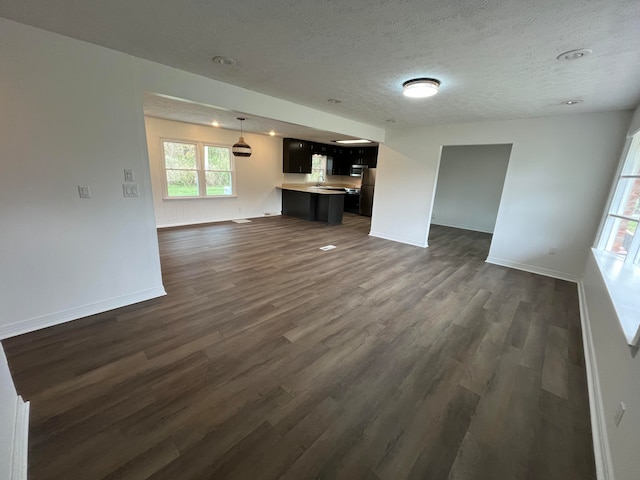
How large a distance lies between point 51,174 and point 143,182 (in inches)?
26.0

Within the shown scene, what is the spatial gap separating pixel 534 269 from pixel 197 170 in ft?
24.5

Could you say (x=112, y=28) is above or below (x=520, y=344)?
above

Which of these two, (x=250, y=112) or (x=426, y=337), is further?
(x=250, y=112)

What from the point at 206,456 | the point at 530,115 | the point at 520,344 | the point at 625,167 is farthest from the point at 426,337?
the point at 530,115

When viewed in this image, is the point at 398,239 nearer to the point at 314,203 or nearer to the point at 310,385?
the point at 314,203

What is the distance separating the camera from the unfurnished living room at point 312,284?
1409 mm

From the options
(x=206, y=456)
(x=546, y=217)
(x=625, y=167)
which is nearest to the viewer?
(x=206, y=456)

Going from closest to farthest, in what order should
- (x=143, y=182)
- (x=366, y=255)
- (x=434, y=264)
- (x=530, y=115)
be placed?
1. (x=143, y=182)
2. (x=530, y=115)
3. (x=434, y=264)
4. (x=366, y=255)

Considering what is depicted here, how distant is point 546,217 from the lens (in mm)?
4086

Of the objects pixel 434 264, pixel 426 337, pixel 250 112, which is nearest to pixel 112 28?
pixel 250 112

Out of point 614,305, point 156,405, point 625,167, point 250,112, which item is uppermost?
point 250,112

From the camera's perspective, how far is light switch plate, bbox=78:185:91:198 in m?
2.31

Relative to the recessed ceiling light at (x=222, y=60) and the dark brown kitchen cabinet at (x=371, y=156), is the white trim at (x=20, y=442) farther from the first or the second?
the dark brown kitchen cabinet at (x=371, y=156)

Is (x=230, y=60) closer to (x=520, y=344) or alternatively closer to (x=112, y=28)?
(x=112, y=28)
